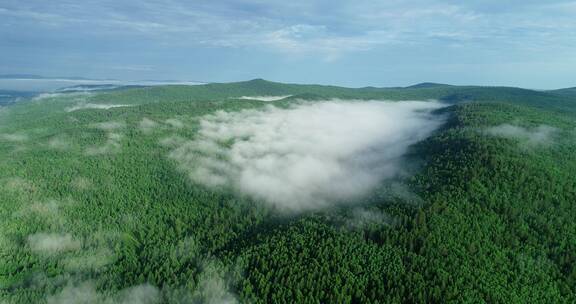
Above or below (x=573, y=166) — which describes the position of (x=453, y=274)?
below

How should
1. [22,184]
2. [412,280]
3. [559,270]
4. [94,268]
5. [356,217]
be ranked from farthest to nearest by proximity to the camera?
[22,184], [356,217], [94,268], [559,270], [412,280]

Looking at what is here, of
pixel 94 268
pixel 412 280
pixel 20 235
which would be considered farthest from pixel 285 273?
pixel 20 235

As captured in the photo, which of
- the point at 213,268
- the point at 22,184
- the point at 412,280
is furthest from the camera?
the point at 22,184

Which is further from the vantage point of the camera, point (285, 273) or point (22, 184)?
point (22, 184)

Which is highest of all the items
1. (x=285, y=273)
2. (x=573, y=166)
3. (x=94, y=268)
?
(x=573, y=166)

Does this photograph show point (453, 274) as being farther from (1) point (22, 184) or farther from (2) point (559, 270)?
(1) point (22, 184)

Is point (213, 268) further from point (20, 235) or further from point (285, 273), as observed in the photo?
point (20, 235)
